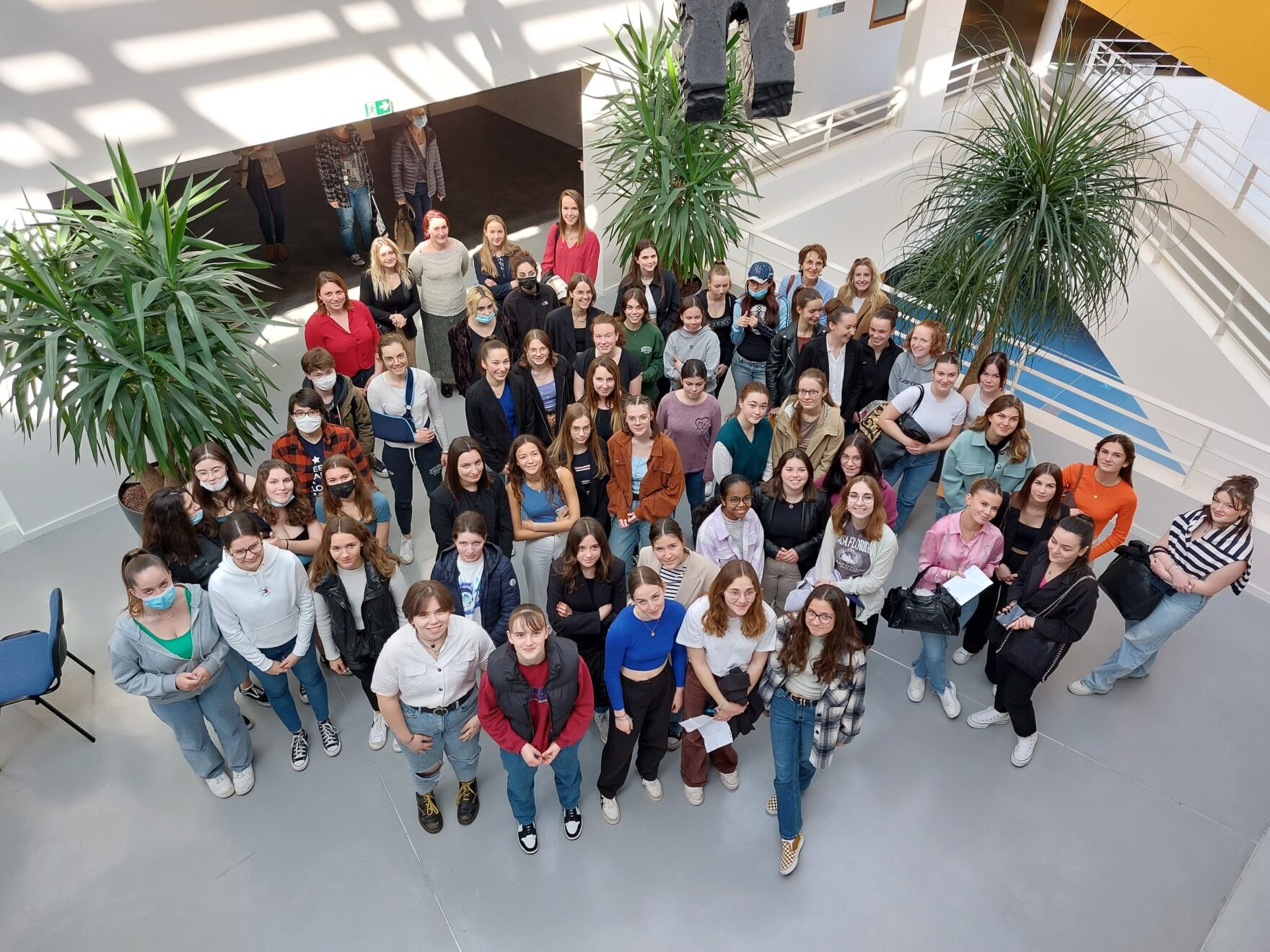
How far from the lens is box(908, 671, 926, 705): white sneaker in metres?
4.46

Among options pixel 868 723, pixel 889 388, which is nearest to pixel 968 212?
pixel 889 388

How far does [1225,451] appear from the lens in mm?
7117

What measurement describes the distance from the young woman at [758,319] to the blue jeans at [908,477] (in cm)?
104

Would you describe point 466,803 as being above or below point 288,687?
below

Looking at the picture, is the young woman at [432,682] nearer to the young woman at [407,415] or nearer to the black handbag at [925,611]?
the young woman at [407,415]

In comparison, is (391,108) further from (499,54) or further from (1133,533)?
(1133,533)

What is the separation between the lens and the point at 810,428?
4520 millimetres

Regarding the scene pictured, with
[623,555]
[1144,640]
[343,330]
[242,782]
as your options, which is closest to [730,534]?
[623,555]

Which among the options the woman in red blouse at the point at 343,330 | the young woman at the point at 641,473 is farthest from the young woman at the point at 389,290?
the young woman at the point at 641,473

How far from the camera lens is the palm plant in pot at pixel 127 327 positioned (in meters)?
4.11

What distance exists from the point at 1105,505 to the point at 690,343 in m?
2.36

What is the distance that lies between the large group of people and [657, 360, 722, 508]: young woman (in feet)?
Answer: 0.05

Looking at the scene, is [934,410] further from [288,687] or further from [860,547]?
[288,687]

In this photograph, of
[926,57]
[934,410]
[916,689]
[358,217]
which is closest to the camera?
[916,689]
